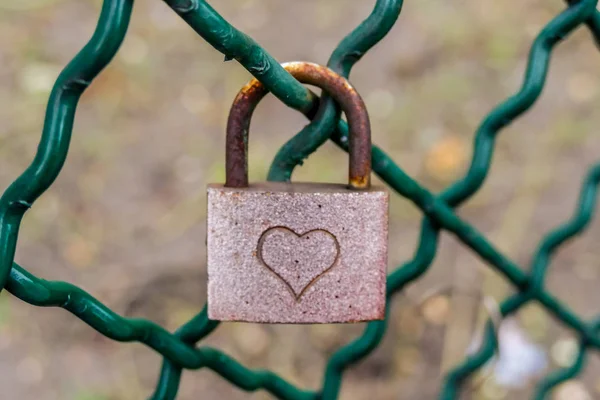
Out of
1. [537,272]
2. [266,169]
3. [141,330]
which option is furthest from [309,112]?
[266,169]

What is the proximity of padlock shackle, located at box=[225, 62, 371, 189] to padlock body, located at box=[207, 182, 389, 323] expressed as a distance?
0.02 m

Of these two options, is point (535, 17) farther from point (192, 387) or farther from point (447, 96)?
point (192, 387)

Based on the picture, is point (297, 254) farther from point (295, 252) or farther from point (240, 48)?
point (240, 48)

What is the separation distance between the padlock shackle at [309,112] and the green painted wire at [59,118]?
0.36 ft

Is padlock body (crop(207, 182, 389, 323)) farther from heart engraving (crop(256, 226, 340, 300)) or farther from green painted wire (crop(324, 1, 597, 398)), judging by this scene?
green painted wire (crop(324, 1, 597, 398))

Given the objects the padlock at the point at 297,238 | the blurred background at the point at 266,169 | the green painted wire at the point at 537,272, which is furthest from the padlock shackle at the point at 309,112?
the blurred background at the point at 266,169

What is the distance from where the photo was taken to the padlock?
0.49 m

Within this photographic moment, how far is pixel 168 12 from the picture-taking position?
7.41 ft

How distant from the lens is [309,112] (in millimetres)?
507

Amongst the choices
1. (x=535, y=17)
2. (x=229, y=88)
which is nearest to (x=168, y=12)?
(x=229, y=88)

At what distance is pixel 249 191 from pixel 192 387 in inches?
43.0

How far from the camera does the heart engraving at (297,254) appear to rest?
0.50m

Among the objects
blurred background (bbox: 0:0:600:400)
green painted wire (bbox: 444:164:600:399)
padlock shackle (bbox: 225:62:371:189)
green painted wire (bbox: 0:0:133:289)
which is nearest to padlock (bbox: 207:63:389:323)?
padlock shackle (bbox: 225:62:371:189)

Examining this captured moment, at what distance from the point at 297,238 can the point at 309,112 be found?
95 mm
